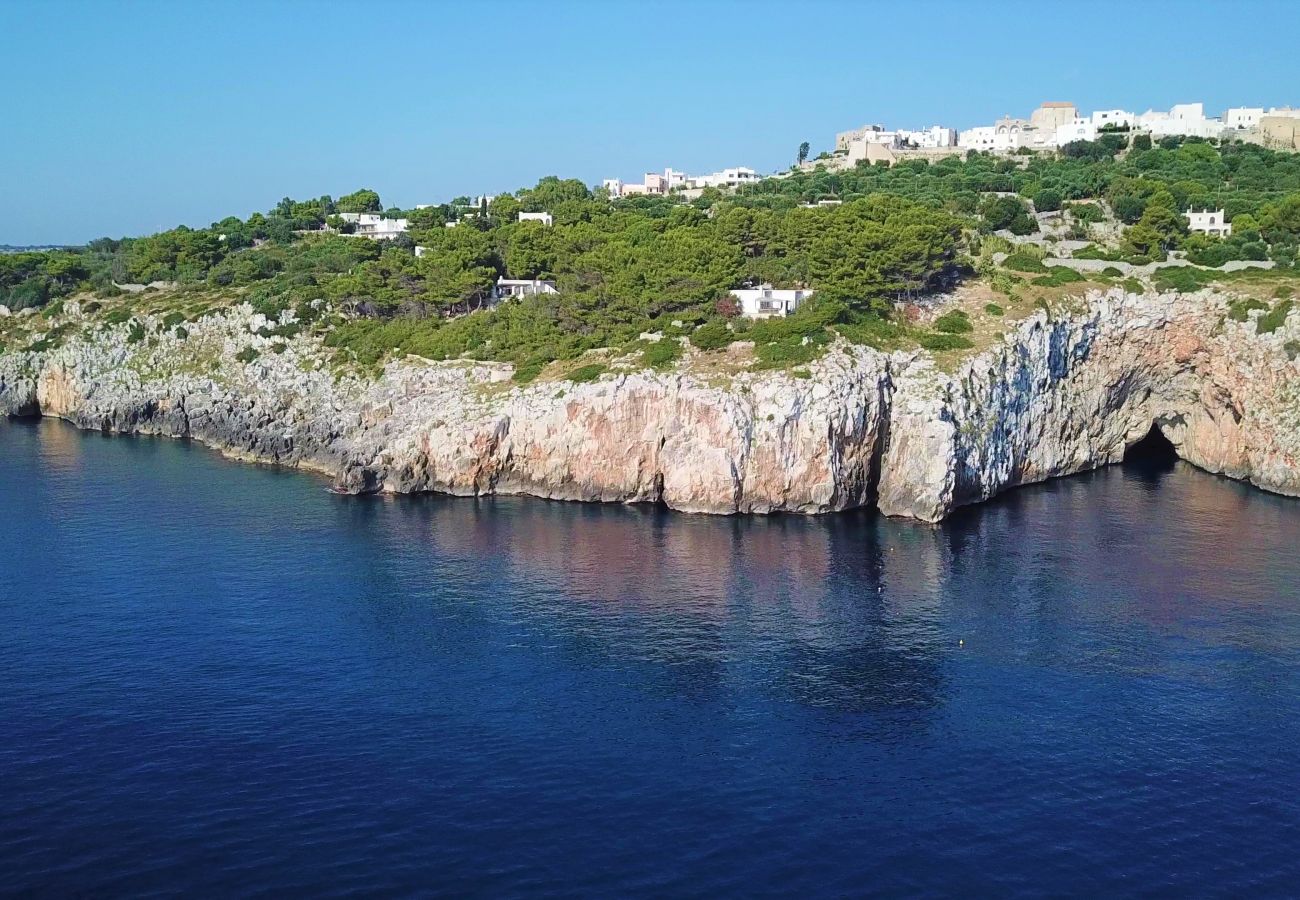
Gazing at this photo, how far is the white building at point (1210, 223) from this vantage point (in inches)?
3671

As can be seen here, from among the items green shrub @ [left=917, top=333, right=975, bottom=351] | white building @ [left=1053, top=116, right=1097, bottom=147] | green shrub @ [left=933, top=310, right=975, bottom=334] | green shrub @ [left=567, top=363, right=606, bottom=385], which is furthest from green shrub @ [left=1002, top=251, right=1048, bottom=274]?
white building @ [left=1053, top=116, right=1097, bottom=147]

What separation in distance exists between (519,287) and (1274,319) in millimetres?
56288

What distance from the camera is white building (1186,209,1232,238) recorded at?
306 feet

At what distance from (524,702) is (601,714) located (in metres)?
2.94

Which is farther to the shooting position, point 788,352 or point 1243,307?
point 1243,307

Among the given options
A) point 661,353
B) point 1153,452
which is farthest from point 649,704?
point 1153,452

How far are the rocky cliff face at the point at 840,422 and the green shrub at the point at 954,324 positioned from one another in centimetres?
299

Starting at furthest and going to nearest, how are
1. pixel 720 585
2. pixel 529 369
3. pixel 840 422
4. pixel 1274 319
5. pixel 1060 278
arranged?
1. pixel 1060 278
2. pixel 529 369
3. pixel 1274 319
4. pixel 840 422
5. pixel 720 585

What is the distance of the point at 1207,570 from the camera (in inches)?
2156

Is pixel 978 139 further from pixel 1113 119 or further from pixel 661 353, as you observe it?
pixel 661 353

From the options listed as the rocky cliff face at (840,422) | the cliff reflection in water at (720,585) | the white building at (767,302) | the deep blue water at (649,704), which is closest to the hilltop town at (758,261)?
the white building at (767,302)

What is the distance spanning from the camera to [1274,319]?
232 feet

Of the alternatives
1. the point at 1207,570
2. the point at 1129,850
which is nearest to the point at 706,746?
the point at 1129,850

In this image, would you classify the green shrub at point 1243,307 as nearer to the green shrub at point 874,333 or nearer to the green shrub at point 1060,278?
the green shrub at point 1060,278
